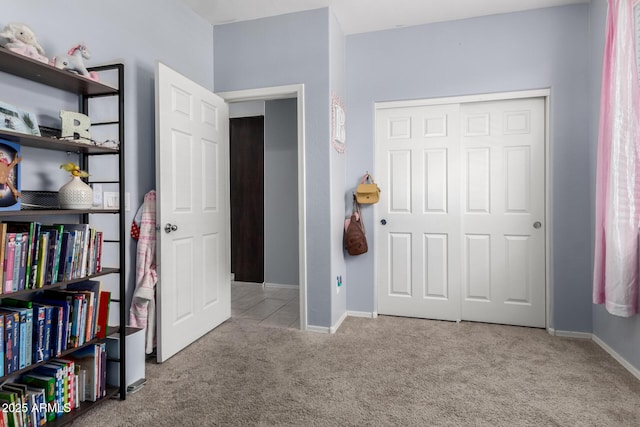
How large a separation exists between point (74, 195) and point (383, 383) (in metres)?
1.92

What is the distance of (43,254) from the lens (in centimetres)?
159

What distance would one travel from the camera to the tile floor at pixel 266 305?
10.9 ft

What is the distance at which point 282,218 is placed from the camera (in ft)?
Result: 15.5

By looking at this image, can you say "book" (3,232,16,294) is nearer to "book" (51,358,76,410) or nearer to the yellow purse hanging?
"book" (51,358,76,410)

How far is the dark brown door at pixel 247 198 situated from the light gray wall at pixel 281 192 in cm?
18

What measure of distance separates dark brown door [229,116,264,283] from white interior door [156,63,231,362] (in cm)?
170

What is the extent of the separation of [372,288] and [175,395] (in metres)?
1.91

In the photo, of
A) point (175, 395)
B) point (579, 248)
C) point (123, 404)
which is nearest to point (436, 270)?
point (579, 248)

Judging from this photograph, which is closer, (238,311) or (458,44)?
(458,44)

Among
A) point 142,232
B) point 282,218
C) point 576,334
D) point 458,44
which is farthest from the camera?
point 282,218

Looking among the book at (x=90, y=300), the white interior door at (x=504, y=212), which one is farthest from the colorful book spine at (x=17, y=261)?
the white interior door at (x=504, y=212)

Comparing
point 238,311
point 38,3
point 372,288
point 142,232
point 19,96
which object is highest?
point 38,3

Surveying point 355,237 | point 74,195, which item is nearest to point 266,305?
point 355,237

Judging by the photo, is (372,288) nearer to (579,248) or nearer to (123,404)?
(579,248)
